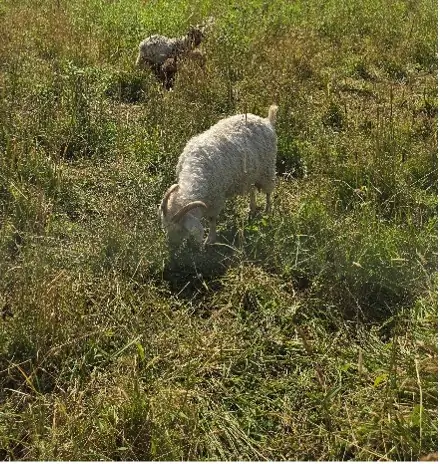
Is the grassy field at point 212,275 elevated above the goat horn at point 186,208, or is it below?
below

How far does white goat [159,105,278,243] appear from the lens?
468 cm

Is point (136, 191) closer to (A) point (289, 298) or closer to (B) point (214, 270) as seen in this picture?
(B) point (214, 270)

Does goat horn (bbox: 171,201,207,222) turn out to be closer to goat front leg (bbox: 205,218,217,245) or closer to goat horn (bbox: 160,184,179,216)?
goat horn (bbox: 160,184,179,216)

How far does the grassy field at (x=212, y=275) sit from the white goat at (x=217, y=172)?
190 mm

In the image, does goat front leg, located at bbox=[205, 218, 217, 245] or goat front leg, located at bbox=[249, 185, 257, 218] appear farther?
goat front leg, located at bbox=[249, 185, 257, 218]

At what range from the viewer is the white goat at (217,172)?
468cm

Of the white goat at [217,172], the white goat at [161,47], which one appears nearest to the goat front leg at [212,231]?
the white goat at [217,172]

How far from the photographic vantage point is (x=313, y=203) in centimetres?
531

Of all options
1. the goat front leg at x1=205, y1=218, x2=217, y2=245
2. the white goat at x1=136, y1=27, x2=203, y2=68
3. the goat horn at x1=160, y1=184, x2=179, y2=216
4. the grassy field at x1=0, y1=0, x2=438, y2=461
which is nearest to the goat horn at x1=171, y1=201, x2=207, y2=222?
the goat horn at x1=160, y1=184, x2=179, y2=216

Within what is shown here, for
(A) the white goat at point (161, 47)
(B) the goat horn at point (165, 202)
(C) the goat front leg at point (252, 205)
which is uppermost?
(A) the white goat at point (161, 47)

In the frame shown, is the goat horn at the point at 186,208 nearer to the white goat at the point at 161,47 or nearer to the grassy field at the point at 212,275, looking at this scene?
the grassy field at the point at 212,275

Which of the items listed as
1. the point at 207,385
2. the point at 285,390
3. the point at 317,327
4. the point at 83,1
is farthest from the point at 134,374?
the point at 83,1

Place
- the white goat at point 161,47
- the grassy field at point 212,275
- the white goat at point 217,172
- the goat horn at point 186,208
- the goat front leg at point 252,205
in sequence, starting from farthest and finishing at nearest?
the white goat at point 161,47 < the goat front leg at point 252,205 < the white goat at point 217,172 < the goat horn at point 186,208 < the grassy field at point 212,275

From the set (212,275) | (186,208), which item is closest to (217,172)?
(186,208)
